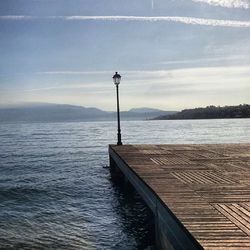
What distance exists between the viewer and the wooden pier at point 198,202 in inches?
199

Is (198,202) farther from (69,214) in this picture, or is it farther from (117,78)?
(117,78)

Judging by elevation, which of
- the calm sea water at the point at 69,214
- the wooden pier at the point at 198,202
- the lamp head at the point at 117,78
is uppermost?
the lamp head at the point at 117,78

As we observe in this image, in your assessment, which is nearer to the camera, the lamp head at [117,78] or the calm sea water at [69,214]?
the calm sea water at [69,214]

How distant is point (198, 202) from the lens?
681 cm

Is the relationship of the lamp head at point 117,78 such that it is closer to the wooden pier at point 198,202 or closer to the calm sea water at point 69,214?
the calm sea water at point 69,214

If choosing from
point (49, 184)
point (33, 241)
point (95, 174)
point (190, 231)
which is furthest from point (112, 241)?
point (95, 174)

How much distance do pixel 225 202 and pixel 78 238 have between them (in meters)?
5.24

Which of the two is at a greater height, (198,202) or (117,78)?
(117,78)

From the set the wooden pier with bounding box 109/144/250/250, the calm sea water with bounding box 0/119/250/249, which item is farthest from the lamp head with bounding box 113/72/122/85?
the wooden pier with bounding box 109/144/250/250

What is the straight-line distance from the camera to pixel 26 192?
1808cm

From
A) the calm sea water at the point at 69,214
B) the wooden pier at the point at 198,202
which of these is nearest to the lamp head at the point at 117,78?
the calm sea water at the point at 69,214

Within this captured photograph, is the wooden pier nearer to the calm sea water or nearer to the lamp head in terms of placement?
the calm sea water

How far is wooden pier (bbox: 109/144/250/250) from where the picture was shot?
16.6 feet

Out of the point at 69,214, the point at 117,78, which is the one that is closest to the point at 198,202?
the point at 69,214
